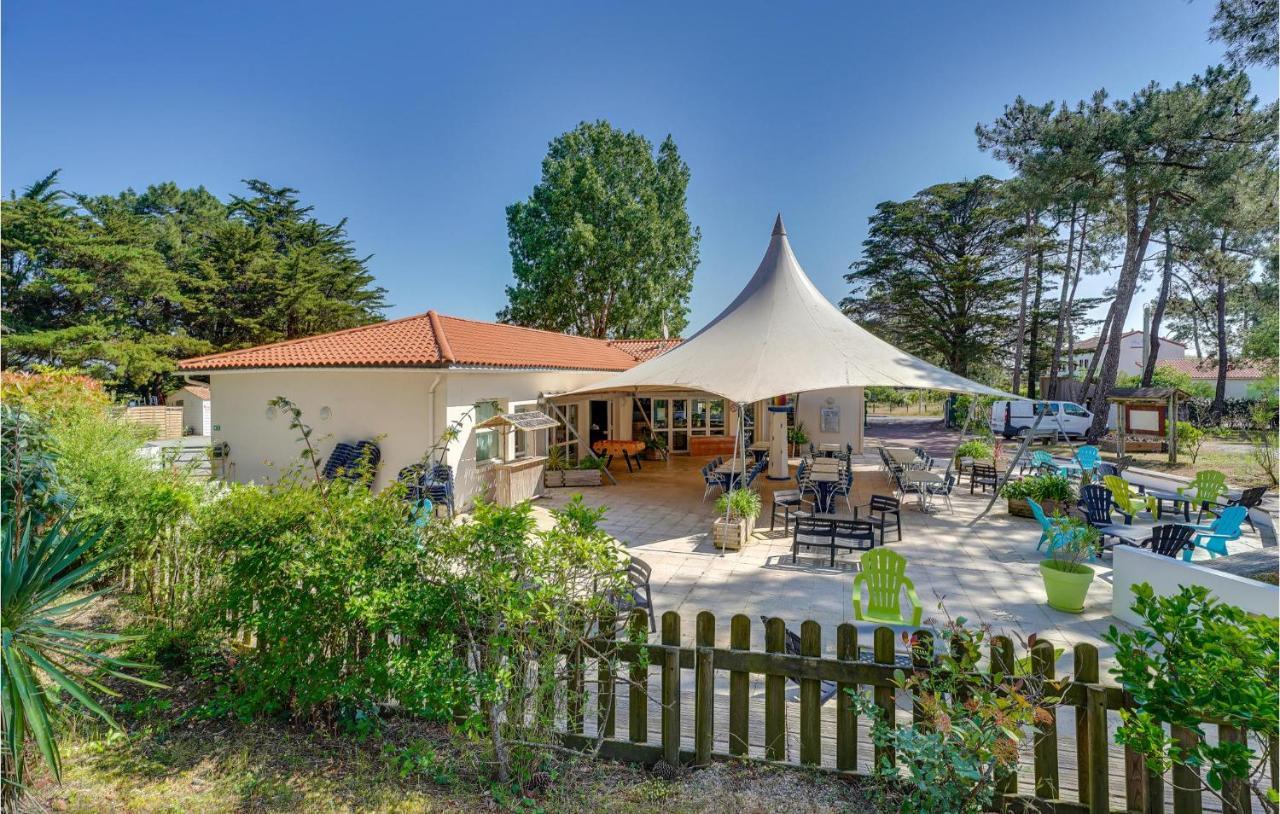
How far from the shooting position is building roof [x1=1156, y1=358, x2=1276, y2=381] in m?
29.7

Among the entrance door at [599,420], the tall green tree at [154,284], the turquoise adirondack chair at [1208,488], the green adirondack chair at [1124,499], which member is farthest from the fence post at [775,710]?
the tall green tree at [154,284]

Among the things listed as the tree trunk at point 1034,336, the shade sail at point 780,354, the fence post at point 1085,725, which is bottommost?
the fence post at point 1085,725

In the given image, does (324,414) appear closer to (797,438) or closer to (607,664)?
(607,664)

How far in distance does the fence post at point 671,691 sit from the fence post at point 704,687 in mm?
110

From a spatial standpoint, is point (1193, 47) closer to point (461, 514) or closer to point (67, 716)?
point (461, 514)

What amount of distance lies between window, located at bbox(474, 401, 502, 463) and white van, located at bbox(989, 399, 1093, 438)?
21999 millimetres

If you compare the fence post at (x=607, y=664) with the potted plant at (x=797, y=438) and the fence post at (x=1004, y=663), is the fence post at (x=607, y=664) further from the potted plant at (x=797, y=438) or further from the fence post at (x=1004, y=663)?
the potted plant at (x=797, y=438)

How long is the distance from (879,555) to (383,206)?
27.0 metres

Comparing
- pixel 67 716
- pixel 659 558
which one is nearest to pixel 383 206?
pixel 659 558

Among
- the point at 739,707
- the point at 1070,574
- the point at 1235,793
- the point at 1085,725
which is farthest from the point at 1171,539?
the point at 739,707

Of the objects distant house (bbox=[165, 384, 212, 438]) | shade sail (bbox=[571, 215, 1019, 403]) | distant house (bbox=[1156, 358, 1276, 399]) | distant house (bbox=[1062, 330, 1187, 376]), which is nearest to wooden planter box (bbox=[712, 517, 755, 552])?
shade sail (bbox=[571, 215, 1019, 403])

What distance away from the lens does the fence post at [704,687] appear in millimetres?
2982

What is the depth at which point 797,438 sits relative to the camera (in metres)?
18.8

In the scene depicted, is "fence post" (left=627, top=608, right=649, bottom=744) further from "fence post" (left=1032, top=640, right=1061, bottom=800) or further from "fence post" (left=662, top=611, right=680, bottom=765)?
"fence post" (left=1032, top=640, right=1061, bottom=800)
